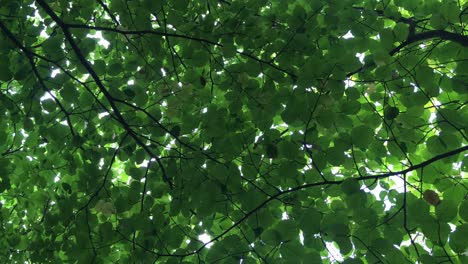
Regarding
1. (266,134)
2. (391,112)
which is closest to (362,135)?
(391,112)

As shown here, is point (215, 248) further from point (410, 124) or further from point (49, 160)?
point (49, 160)

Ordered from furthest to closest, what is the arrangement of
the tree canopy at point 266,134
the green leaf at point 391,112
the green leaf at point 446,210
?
the green leaf at point 391,112, the tree canopy at point 266,134, the green leaf at point 446,210

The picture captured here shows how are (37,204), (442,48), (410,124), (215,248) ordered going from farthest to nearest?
(37,204), (442,48), (410,124), (215,248)

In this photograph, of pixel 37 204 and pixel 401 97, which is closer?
pixel 401 97

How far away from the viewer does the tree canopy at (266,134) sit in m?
1.77

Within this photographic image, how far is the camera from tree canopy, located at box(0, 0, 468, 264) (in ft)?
5.81

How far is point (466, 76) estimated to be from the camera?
1.93m

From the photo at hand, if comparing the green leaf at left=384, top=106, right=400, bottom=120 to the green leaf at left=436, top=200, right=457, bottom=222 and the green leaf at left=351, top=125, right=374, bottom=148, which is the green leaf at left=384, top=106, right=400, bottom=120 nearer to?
the green leaf at left=351, top=125, right=374, bottom=148

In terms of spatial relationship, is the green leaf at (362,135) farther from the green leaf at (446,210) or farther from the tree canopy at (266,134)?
the green leaf at (446,210)

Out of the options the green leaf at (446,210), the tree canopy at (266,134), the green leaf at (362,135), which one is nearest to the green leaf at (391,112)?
the tree canopy at (266,134)

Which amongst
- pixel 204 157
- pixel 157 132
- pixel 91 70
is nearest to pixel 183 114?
pixel 157 132

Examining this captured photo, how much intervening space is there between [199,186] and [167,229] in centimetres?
25

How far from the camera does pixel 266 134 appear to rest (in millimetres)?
1951

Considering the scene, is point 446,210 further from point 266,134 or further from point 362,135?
point 266,134
